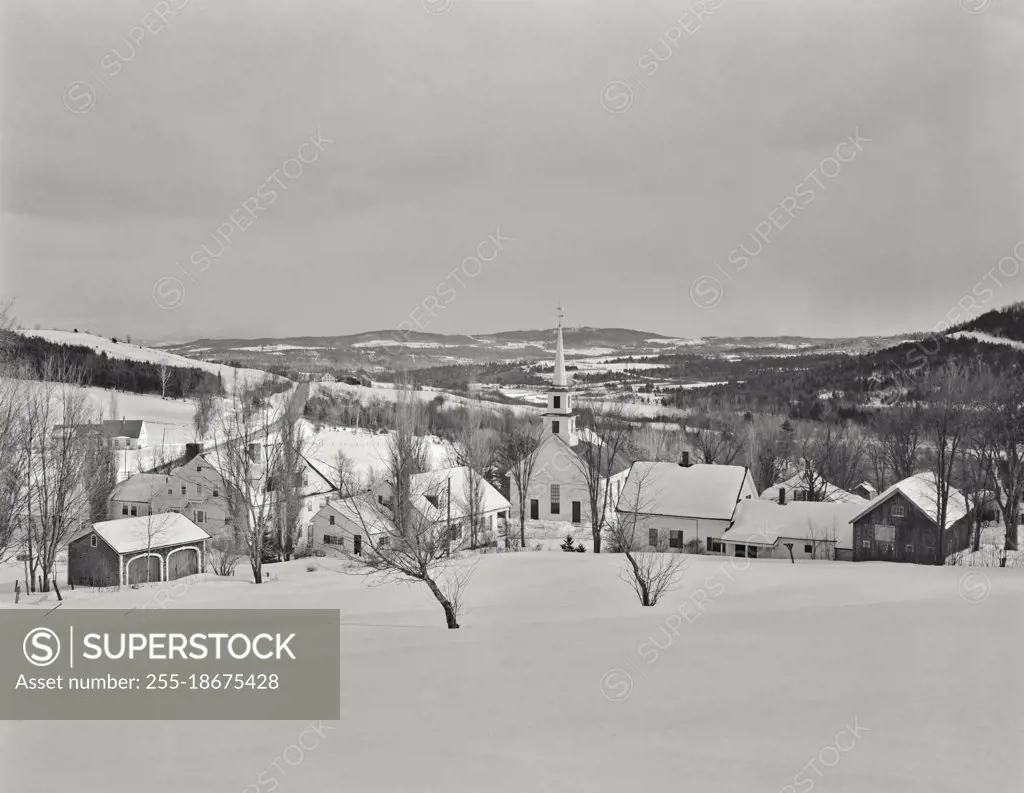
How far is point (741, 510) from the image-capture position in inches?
1453

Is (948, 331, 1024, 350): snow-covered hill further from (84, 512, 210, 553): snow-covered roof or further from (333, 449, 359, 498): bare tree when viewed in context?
(84, 512, 210, 553): snow-covered roof

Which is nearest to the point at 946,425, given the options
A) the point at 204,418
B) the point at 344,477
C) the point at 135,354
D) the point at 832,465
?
the point at 832,465

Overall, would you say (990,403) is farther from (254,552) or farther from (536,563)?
(254,552)

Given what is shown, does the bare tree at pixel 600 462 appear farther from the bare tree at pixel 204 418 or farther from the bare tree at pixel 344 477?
the bare tree at pixel 204 418

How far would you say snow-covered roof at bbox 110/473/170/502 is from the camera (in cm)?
4591

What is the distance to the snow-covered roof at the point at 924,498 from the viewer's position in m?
32.6

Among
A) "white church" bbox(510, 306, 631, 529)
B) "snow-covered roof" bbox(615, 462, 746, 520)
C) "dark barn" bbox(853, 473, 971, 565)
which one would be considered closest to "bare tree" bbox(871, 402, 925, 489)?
"dark barn" bbox(853, 473, 971, 565)

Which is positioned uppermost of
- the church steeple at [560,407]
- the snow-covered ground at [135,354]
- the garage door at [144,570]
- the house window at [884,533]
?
the snow-covered ground at [135,354]

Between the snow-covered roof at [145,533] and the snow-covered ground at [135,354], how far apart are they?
101m

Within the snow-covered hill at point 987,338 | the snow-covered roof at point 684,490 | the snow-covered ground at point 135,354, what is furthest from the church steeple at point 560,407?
the snow-covered ground at point 135,354

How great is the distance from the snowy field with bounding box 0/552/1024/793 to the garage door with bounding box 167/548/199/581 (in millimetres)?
19736

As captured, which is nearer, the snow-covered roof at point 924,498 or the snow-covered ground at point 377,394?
the snow-covered roof at point 924,498

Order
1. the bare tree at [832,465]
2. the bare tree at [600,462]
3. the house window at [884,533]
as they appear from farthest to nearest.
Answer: the bare tree at [832,465] → the bare tree at [600,462] → the house window at [884,533]

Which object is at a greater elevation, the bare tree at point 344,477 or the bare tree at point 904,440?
the bare tree at point 904,440
